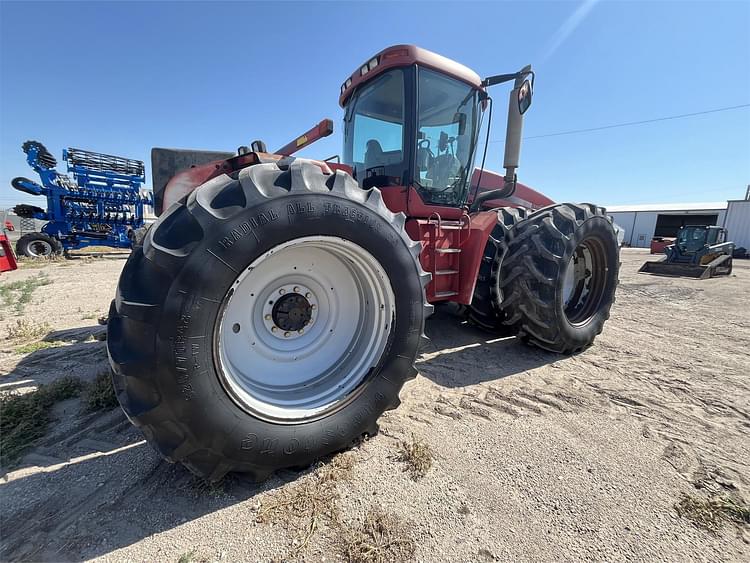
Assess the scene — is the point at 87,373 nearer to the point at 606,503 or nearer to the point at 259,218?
the point at 259,218

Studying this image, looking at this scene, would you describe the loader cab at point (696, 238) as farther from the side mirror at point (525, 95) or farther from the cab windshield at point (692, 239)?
the side mirror at point (525, 95)

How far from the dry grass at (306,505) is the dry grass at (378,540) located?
0.38 ft

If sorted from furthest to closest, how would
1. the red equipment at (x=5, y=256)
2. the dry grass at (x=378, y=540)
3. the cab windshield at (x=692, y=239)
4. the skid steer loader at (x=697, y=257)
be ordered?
the cab windshield at (x=692, y=239) < the skid steer loader at (x=697, y=257) < the red equipment at (x=5, y=256) < the dry grass at (x=378, y=540)

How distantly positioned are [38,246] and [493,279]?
1470 cm

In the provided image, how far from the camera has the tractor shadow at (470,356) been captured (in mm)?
2879

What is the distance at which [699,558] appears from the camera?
1351mm

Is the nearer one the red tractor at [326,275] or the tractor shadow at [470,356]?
the red tractor at [326,275]

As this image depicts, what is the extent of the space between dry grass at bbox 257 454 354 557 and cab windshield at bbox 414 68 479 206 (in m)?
2.34

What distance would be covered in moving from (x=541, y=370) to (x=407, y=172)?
6.83ft

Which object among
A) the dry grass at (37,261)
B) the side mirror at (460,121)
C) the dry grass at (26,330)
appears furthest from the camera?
the dry grass at (37,261)

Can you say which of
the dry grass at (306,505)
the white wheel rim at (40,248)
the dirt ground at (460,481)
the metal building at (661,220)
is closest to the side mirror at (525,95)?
the dirt ground at (460,481)

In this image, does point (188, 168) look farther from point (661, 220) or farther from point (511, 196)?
point (661, 220)

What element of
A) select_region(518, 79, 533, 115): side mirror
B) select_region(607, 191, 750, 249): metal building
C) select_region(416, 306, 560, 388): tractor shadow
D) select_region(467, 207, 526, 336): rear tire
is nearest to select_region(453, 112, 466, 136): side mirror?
select_region(518, 79, 533, 115): side mirror

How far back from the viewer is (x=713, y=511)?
5.09ft
